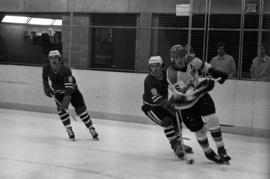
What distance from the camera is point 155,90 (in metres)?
4.16

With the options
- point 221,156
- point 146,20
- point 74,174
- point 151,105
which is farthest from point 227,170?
point 146,20

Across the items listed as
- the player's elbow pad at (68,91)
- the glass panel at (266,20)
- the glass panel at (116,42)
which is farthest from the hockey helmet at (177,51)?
the glass panel at (116,42)

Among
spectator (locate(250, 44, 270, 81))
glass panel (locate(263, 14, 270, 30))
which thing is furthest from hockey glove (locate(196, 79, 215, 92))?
spectator (locate(250, 44, 270, 81))

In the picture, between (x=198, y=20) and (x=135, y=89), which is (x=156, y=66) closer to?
(x=198, y=20)

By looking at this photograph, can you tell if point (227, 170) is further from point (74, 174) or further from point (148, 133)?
point (148, 133)

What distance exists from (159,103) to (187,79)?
11.7 inches

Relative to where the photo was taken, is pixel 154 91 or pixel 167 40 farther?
pixel 167 40

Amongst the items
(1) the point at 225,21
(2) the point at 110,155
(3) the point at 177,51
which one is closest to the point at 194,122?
(3) the point at 177,51

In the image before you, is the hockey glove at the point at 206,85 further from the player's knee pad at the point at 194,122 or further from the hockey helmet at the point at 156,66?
the hockey helmet at the point at 156,66

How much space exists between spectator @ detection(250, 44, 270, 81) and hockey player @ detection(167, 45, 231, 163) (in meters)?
1.02

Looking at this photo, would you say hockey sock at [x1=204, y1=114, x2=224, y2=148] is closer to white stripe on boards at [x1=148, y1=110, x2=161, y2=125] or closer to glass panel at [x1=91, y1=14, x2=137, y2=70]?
white stripe on boards at [x1=148, y1=110, x2=161, y2=125]

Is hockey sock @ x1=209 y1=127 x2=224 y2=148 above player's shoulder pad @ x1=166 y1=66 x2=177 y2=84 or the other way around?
the other way around

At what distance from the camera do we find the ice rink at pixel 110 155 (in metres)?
3.72

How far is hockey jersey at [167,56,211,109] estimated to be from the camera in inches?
159
